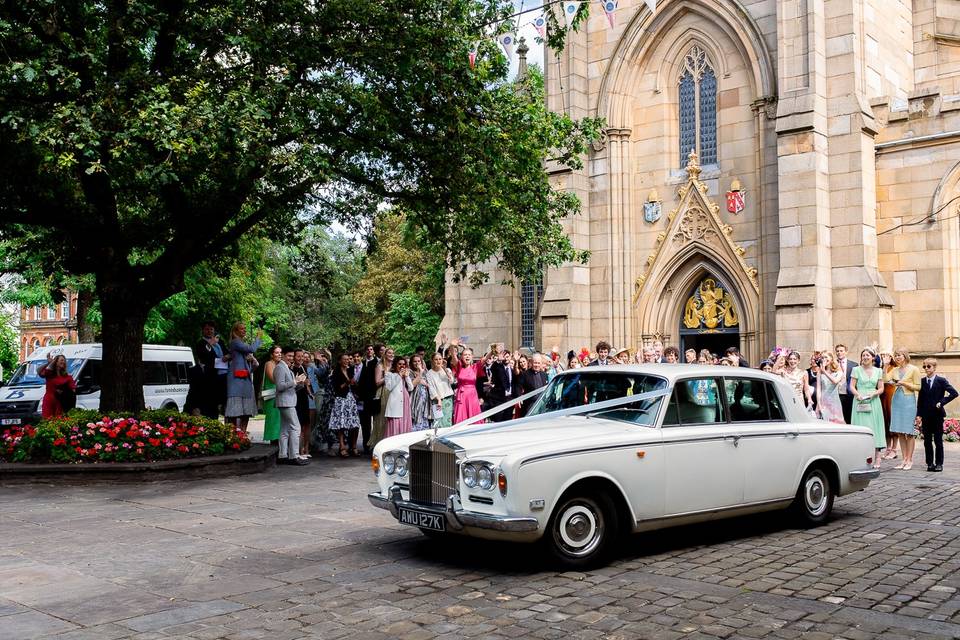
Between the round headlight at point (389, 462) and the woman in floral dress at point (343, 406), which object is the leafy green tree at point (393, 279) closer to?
the woman in floral dress at point (343, 406)

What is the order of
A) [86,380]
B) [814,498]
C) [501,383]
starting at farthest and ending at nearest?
[86,380]
[501,383]
[814,498]

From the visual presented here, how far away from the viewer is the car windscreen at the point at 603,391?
8.00m

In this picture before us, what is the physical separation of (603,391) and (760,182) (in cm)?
1569

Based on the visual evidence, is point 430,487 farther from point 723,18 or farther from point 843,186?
point 723,18

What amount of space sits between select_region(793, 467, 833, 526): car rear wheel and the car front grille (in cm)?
379

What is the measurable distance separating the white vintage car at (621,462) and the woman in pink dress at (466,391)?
7.12m

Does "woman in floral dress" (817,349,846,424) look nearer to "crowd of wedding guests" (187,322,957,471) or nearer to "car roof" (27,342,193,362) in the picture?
"crowd of wedding guests" (187,322,957,471)

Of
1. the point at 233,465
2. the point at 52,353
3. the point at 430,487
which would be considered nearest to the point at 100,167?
the point at 233,465

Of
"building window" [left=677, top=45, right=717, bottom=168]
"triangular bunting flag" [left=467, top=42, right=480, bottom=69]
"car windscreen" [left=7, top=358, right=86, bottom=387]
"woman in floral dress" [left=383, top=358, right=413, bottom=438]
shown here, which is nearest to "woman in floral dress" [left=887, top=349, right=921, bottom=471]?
"woman in floral dress" [left=383, top=358, right=413, bottom=438]

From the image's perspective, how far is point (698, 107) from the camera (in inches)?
948

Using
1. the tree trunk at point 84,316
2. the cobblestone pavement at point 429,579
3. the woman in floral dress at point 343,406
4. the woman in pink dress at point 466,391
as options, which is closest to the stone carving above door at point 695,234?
the woman in pink dress at point 466,391

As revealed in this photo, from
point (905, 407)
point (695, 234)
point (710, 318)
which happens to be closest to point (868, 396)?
point (905, 407)

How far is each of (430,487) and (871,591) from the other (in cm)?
347

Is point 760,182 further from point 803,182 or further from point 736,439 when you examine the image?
point 736,439
